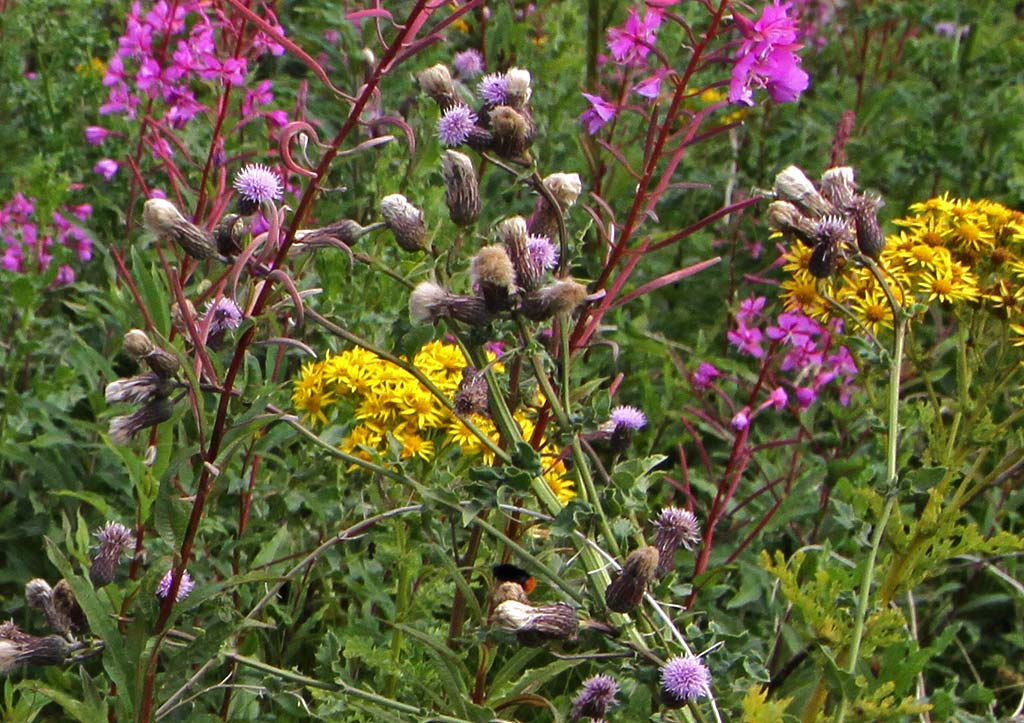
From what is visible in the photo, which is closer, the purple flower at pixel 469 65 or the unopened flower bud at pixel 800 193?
the unopened flower bud at pixel 800 193

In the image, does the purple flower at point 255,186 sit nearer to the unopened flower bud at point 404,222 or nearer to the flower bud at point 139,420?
the unopened flower bud at point 404,222

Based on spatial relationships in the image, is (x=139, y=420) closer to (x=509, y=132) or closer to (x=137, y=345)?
(x=137, y=345)

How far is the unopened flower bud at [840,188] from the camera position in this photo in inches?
91.4

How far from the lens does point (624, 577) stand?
1.82m

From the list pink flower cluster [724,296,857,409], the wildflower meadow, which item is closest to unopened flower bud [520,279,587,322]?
the wildflower meadow

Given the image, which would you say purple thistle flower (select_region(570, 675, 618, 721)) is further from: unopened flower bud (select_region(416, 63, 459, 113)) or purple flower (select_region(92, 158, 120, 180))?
purple flower (select_region(92, 158, 120, 180))

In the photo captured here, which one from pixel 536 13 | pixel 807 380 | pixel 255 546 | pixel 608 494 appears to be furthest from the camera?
pixel 536 13

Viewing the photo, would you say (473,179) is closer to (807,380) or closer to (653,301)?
(807,380)

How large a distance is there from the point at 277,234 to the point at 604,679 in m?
0.78

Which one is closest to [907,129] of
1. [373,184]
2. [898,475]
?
[373,184]

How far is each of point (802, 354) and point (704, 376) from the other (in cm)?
24

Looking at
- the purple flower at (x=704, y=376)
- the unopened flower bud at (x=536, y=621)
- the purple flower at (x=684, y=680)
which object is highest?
the purple flower at (x=704, y=376)

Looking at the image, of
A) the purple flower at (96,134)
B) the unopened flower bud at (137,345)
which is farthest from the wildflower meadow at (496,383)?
the purple flower at (96,134)

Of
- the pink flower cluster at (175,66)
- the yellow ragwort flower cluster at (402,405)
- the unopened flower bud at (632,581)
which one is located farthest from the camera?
the pink flower cluster at (175,66)
